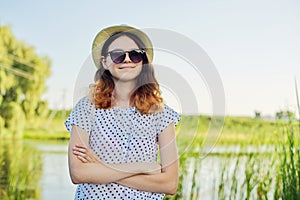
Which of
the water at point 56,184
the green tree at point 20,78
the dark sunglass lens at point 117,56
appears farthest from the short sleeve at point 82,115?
the green tree at point 20,78

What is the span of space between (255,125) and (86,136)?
3.09 m

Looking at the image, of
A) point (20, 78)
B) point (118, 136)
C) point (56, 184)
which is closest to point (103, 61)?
point (118, 136)

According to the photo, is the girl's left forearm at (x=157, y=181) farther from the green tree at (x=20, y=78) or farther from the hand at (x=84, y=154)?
the green tree at (x=20, y=78)

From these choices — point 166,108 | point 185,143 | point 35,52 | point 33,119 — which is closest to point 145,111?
point 166,108

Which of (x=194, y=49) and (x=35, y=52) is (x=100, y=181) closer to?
(x=194, y=49)

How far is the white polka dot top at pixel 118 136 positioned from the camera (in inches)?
50.9

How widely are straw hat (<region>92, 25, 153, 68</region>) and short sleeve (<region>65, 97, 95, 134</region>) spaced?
0.32 feet

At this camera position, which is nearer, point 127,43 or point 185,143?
point 127,43

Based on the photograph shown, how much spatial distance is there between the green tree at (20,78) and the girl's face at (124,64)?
13.7 m

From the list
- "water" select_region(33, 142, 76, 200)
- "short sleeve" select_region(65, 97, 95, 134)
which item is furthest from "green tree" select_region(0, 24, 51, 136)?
"short sleeve" select_region(65, 97, 95, 134)

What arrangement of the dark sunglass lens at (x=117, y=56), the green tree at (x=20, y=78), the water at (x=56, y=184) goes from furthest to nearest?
the green tree at (x=20, y=78), the water at (x=56, y=184), the dark sunglass lens at (x=117, y=56)

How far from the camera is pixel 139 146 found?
4.29ft

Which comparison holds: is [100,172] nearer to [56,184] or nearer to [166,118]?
[166,118]

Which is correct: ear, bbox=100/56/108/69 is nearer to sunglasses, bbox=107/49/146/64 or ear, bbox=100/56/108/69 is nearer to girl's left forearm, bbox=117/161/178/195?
sunglasses, bbox=107/49/146/64
